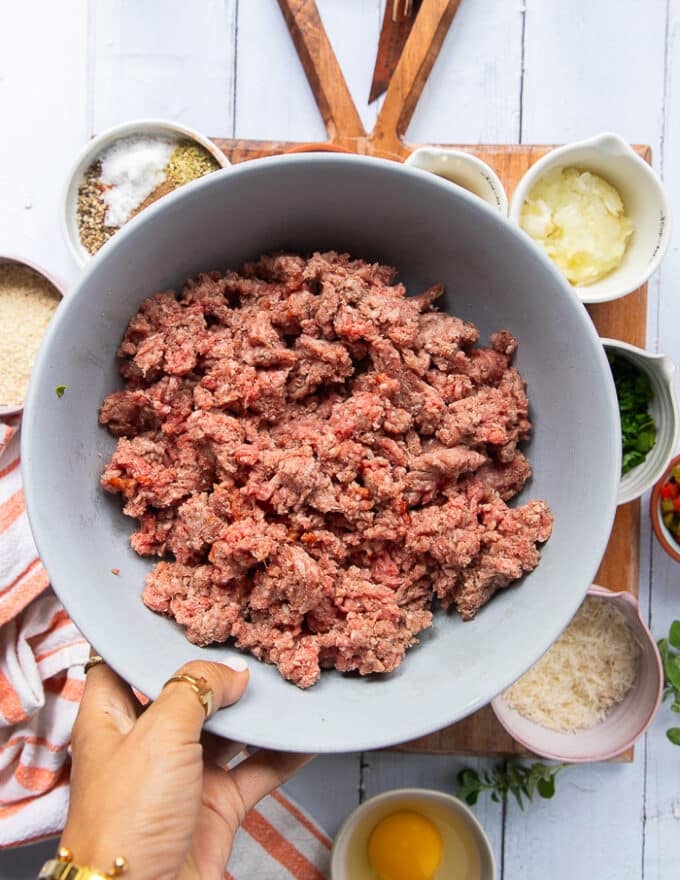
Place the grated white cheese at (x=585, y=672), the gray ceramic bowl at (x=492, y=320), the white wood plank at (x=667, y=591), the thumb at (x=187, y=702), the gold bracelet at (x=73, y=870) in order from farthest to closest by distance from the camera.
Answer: the white wood plank at (x=667, y=591)
the grated white cheese at (x=585, y=672)
the gray ceramic bowl at (x=492, y=320)
the thumb at (x=187, y=702)
the gold bracelet at (x=73, y=870)

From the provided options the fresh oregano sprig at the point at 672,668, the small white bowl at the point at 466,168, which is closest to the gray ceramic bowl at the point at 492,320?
the small white bowl at the point at 466,168

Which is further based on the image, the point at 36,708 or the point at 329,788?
the point at 329,788

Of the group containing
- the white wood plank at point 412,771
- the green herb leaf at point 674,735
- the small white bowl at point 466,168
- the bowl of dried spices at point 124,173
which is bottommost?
the white wood plank at point 412,771

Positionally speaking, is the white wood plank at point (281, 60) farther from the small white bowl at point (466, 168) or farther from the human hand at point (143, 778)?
the human hand at point (143, 778)

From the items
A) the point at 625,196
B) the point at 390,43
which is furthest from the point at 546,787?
the point at 390,43

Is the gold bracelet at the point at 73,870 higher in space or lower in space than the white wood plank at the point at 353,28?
lower

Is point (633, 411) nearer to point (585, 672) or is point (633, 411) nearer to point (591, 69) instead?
point (585, 672)

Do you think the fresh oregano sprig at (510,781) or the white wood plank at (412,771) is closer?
the fresh oregano sprig at (510,781)

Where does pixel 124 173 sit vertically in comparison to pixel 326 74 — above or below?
below
